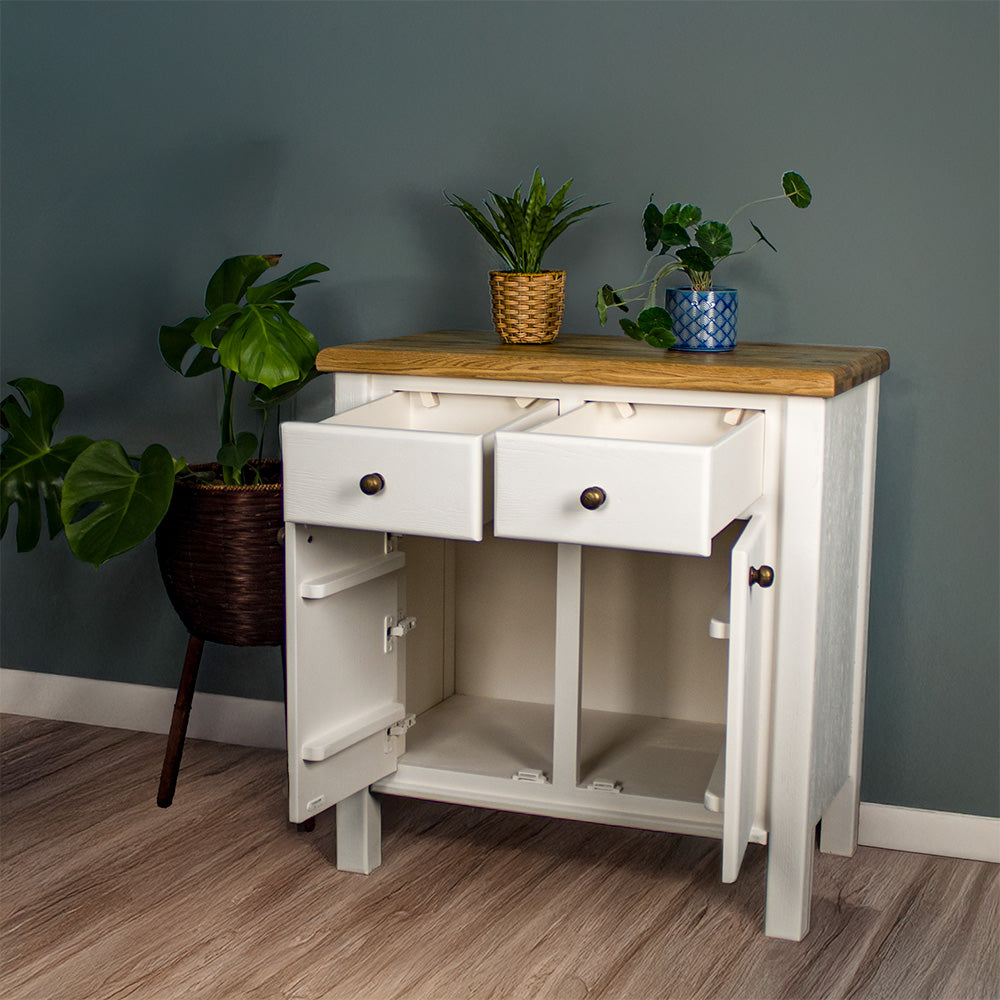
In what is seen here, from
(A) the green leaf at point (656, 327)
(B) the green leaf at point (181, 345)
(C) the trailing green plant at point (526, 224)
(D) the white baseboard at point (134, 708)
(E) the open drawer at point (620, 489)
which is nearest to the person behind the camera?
(E) the open drawer at point (620, 489)

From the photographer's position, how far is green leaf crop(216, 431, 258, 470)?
6.92ft

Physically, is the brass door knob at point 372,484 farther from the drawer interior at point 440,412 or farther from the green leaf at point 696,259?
the green leaf at point 696,259

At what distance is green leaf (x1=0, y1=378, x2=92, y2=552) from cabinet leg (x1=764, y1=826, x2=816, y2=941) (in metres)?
1.27

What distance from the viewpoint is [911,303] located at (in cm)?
201

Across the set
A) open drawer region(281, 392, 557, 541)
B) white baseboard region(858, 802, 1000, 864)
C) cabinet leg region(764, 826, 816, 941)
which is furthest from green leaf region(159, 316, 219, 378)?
white baseboard region(858, 802, 1000, 864)

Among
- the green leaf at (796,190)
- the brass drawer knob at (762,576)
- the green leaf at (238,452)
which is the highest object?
the green leaf at (796,190)

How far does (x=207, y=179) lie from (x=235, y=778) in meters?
1.13

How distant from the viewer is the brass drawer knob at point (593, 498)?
59.9 inches

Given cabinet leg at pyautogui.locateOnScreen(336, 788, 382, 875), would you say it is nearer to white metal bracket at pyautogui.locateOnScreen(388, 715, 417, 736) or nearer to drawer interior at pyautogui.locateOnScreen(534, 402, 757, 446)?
white metal bracket at pyautogui.locateOnScreen(388, 715, 417, 736)

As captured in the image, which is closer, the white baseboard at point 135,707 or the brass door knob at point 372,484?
the brass door knob at point 372,484

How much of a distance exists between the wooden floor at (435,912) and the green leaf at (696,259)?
0.92m

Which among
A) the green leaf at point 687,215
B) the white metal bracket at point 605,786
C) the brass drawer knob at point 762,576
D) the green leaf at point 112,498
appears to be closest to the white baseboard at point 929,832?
Result: the white metal bracket at point 605,786

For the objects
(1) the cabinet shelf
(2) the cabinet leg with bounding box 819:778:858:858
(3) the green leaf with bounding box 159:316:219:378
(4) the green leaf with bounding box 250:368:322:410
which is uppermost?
(3) the green leaf with bounding box 159:316:219:378

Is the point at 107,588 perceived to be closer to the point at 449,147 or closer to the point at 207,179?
the point at 207,179
